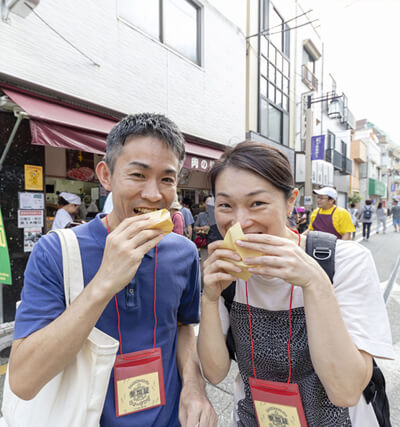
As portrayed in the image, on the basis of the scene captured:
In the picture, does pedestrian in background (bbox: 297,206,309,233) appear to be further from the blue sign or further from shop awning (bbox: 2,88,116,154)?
shop awning (bbox: 2,88,116,154)

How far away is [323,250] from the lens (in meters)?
1.24

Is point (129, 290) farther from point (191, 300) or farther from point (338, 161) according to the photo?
point (338, 161)

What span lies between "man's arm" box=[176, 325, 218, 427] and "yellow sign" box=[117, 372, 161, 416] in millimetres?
137

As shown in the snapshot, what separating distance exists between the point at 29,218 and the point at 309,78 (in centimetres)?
1829

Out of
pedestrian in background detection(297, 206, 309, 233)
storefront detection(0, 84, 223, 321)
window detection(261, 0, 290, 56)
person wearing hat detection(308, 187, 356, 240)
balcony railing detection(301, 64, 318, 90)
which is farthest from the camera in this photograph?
balcony railing detection(301, 64, 318, 90)

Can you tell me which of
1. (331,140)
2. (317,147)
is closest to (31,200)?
(317,147)

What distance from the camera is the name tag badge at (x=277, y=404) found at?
119 cm

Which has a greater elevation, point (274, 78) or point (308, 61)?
point (308, 61)

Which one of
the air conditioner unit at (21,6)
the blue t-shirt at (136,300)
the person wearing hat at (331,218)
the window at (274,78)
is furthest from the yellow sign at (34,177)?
the window at (274,78)

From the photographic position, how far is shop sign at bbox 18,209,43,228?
14.0ft

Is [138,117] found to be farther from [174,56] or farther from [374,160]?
[374,160]

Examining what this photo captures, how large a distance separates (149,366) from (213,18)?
32.6ft

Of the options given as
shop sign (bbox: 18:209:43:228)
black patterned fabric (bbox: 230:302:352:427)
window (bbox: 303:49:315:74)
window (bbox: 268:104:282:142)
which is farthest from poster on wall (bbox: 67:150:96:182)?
window (bbox: 303:49:315:74)

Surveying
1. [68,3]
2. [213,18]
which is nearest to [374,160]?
[213,18]
